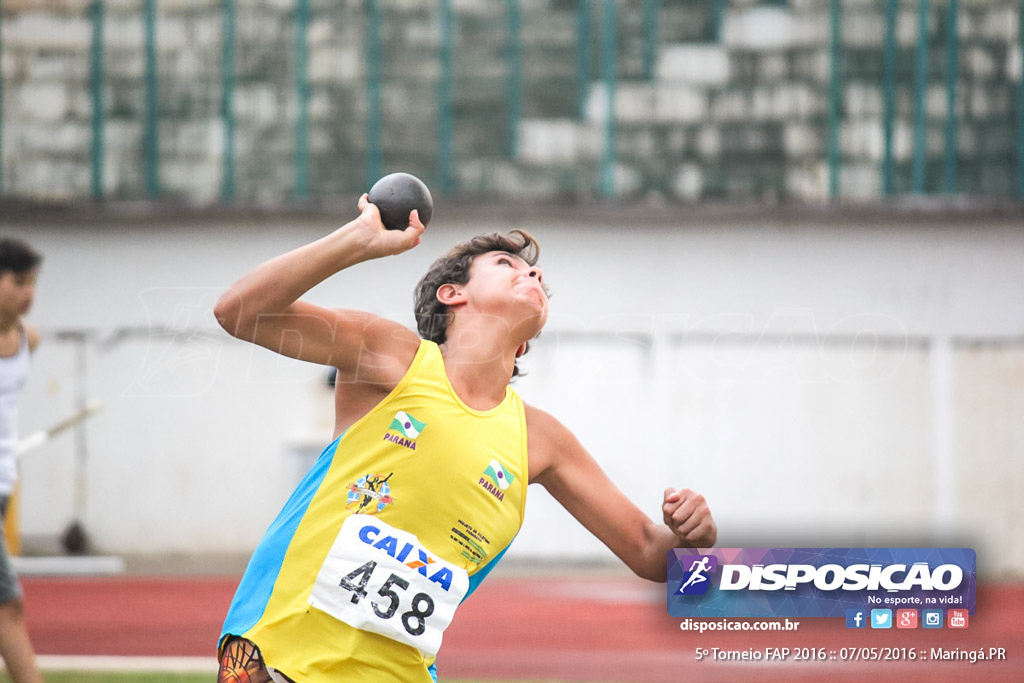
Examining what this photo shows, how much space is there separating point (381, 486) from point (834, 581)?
1945 mm

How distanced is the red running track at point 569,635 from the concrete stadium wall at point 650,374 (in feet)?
4.49

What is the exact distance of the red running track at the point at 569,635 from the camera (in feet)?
18.2

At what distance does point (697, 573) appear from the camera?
3.90 meters

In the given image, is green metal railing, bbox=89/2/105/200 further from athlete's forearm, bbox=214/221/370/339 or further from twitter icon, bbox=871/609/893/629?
athlete's forearm, bbox=214/221/370/339

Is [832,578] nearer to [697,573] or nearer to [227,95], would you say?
[697,573]

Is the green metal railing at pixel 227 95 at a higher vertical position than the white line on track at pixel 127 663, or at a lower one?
higher

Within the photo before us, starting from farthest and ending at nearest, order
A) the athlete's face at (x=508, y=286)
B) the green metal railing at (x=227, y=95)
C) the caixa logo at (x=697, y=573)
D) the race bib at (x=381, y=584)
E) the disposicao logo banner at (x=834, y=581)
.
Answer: the green metal railing at (x=227, y=95), the disposicao logo banner at (x=834, y=581), the caixa logo at (x=697, y=573), the athlete's face at (x=508, y=286), the race bib at (x=381, y=584)

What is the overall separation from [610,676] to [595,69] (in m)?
7.55

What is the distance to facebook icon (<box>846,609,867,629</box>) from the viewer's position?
441cm

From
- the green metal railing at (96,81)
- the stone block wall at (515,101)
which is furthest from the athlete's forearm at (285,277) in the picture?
the green metal railing at (96,81)

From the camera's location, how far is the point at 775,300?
12.4 metres

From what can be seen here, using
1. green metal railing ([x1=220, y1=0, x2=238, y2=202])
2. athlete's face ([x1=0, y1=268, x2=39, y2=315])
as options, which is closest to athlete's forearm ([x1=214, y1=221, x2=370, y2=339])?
athlete's face ([x1=0, y1=268, x2=39, y2=315])

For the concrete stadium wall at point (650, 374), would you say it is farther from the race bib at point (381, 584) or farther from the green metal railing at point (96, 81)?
the race bib at point (381, 584)

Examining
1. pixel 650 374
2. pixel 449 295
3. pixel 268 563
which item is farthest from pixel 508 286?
pixel 650 374
